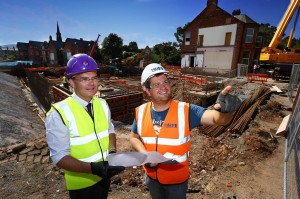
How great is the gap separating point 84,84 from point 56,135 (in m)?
0.74

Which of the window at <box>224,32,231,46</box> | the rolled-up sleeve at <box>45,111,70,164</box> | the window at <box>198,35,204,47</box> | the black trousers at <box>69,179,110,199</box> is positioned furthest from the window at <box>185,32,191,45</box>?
the rolled-up sleeve at <box>45,111,70,164</box>

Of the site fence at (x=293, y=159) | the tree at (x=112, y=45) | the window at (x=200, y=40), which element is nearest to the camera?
the site fence at (x=293, y=159)

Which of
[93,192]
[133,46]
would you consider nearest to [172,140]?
[93,192]

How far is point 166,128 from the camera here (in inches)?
87.7

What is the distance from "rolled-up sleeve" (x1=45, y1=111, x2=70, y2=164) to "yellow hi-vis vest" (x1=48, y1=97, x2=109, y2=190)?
0.22 ft

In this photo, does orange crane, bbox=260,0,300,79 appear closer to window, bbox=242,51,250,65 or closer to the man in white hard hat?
window, bbox=242,51,250,65

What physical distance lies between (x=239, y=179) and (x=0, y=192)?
5634mm

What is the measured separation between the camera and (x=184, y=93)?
15250 millimetres

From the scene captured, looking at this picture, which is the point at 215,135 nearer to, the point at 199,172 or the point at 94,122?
the point at 199,172

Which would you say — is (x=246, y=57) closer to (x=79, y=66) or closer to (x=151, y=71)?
(x=151, y=71)

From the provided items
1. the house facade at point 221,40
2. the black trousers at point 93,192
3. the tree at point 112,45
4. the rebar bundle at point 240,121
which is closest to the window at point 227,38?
the house facade at point 221,40

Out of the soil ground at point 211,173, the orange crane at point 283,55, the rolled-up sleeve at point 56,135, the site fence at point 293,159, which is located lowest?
the soil ground at point 211,173

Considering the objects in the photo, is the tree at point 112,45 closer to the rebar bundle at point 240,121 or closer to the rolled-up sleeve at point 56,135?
the rebar bundle at point 240,121

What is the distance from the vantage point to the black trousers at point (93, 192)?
2.32 m
